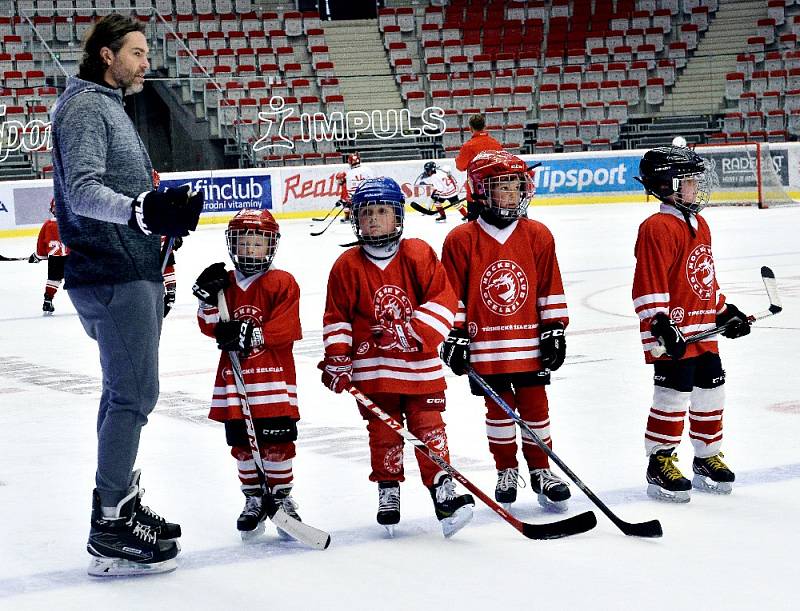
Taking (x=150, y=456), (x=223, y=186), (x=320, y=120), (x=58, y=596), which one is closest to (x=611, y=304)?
(x=150, y=456)

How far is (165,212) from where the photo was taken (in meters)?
2.89

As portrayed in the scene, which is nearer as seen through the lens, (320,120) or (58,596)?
(58,596)

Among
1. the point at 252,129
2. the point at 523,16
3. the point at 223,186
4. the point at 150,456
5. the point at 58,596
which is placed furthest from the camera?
the point at 523,16

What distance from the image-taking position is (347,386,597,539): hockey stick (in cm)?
337

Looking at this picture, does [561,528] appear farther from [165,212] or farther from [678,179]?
[165,212]

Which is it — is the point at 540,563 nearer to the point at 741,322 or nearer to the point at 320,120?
the point at 741,322

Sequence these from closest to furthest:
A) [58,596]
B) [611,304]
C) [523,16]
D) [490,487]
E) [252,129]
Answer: [58,596]
[490,487]
[611,304]
[252,129]
[523,16]

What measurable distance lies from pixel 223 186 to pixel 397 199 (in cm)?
1599

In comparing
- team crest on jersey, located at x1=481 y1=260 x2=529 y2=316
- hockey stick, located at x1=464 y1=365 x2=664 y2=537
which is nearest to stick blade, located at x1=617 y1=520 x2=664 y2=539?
hockey stick, located at x1=464 y1=365 x2=664 y2=537

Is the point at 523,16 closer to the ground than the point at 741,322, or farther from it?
farther from it

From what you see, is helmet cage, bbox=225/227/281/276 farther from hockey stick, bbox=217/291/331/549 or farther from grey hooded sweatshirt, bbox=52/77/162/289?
grey hooded sweatshirt, bbox=52/77/162/289

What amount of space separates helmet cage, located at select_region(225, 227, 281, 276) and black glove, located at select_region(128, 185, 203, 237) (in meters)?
0.53

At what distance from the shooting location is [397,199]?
3.62 m

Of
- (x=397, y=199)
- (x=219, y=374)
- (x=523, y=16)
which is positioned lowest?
(x=219, y=374)
